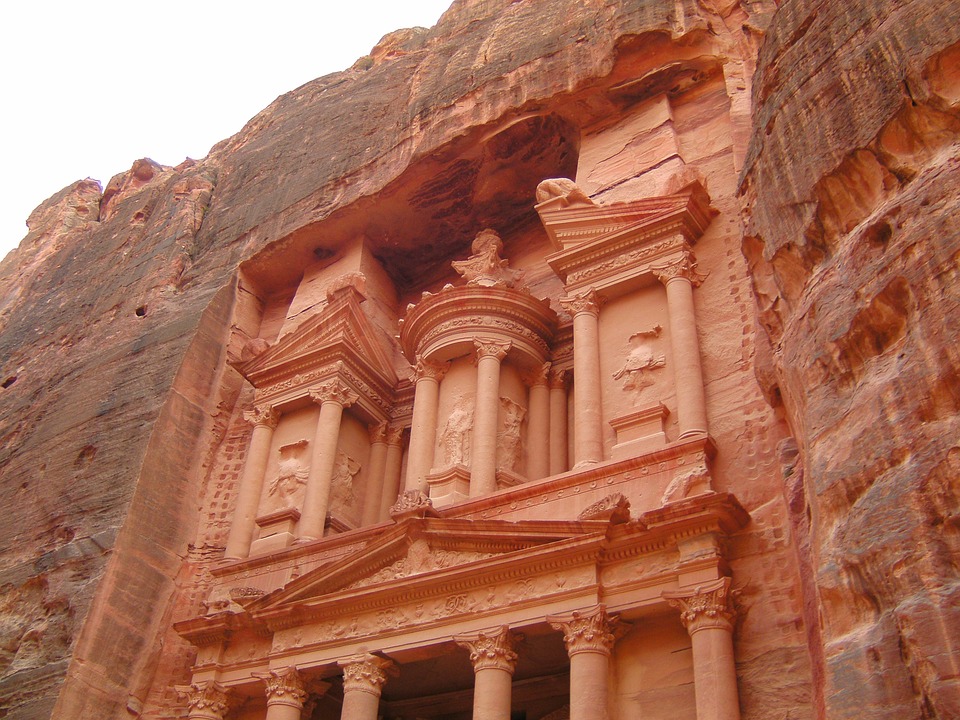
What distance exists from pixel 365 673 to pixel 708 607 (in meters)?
3.62

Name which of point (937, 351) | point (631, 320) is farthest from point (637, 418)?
point (937, 351)

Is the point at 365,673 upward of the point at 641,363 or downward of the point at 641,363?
downward

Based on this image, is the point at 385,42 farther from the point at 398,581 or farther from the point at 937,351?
the point at 937,351

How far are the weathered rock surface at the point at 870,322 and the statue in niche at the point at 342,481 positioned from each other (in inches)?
283

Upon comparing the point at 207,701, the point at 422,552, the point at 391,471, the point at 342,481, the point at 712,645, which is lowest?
the point at 712,645

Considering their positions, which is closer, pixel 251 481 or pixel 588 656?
pixel 588 656

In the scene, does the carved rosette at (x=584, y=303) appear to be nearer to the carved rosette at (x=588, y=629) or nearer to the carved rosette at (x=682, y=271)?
the carved rosette at (x=682, y=271)

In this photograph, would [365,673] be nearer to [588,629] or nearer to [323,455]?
[588,629]

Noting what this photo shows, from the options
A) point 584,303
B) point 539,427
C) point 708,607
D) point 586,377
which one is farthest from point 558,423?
point 708,607

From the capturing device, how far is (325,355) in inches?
573

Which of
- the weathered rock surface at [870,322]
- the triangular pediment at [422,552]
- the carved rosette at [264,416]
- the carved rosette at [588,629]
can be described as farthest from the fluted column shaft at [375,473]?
the weathered rock surface at [870,322]

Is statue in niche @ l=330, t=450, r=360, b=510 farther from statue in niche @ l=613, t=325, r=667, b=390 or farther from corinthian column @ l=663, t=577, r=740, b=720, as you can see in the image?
corinthian column @ l=663, t=577, r=740, b=720

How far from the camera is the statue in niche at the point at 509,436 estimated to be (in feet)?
40.0

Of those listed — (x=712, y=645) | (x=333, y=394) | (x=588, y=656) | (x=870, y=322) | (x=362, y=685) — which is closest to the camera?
(x=870, y=322)
